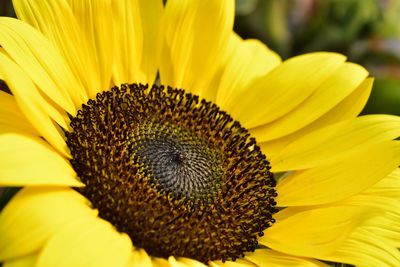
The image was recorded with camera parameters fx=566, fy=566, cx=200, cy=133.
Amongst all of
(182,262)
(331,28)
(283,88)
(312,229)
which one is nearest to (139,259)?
(182,262)

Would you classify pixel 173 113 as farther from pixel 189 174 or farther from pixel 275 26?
pixel 275 26

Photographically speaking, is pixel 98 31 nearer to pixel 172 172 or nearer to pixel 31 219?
pixel 172 172

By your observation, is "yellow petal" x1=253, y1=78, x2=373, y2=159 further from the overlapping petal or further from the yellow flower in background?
the overlapping petal

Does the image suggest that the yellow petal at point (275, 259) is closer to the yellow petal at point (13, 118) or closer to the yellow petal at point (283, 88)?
the yellow petal at point (283, 88)

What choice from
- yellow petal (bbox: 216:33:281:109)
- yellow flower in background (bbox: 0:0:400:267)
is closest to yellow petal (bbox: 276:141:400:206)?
yellow flower in background (bbox: 0:0:400:267)

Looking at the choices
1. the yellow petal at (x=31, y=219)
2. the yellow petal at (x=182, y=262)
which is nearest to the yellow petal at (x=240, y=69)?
the yellow petal at (x=182, y=262)

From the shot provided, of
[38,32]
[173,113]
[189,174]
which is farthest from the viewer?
[173,113]

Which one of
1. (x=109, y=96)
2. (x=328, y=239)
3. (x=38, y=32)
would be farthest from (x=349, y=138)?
(x=38, y=32)
